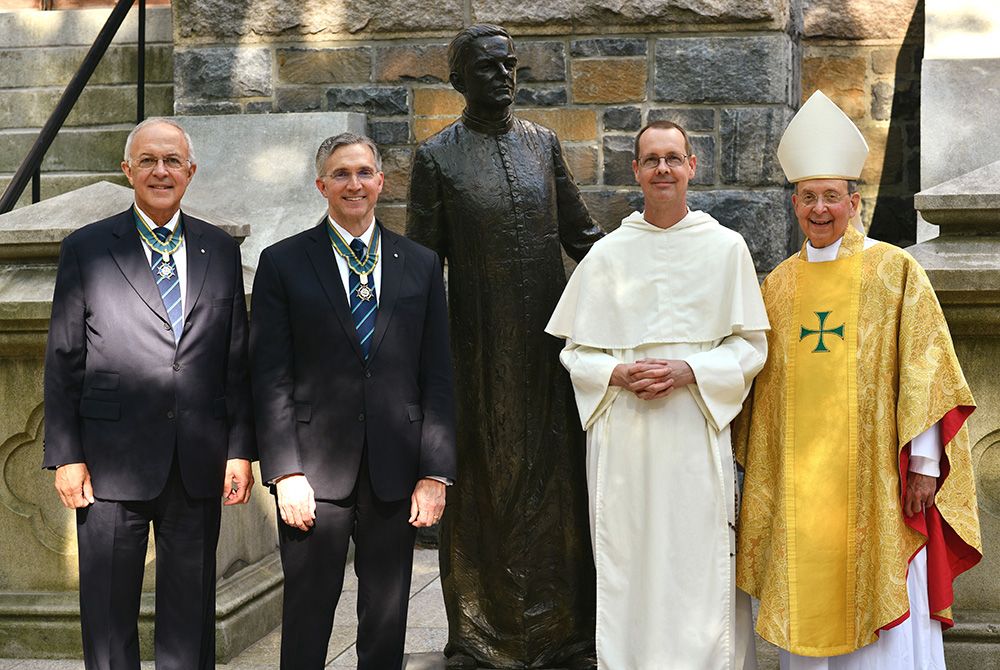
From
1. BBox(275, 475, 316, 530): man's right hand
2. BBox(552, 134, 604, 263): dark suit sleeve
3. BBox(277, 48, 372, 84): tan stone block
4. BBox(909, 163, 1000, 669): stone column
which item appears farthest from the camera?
BBox(277, 48, 372, 84): tan stone block

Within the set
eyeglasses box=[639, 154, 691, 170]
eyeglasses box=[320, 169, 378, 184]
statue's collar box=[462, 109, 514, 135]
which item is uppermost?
statue's collar box=[462, 109, 514, 135]

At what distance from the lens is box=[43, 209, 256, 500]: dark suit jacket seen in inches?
126

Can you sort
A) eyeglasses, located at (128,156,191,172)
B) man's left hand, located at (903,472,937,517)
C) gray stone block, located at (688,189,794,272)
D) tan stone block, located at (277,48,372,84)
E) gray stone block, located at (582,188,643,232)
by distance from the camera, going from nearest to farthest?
eyeglasses, located at (128,156,191,172) < man's left hand, located at (903,472,937,517) < gray stone block, located at (582,188,643,232) < gray stone block, located at (688,189,794,272) < tan stone block, located at (277,48,372,84)

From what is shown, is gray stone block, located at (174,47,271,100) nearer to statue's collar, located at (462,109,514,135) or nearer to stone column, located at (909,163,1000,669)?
statue's collar, located at (462,109,514,135)

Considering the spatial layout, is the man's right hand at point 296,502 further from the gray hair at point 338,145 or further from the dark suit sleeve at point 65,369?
the gray hair at point 338,145

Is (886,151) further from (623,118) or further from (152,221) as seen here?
(152,221)

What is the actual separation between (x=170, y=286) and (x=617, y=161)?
334cm

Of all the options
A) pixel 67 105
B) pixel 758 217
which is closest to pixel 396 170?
pixel 67 105

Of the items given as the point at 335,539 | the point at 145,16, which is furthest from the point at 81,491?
the point at 145,16

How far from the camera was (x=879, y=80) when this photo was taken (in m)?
6.70

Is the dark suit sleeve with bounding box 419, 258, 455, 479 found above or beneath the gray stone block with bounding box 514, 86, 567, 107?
beneath

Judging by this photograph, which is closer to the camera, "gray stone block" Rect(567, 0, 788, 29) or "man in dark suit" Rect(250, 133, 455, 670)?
"man in dark suit" Rect(250, 133, 455, 670)

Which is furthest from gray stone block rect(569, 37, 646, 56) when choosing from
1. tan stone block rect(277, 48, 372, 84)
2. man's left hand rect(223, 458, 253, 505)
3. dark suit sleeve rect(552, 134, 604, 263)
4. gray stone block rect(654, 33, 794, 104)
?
man's left hand rect(223, 458, 253, 505)

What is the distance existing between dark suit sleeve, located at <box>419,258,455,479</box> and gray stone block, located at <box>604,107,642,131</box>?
299cm
